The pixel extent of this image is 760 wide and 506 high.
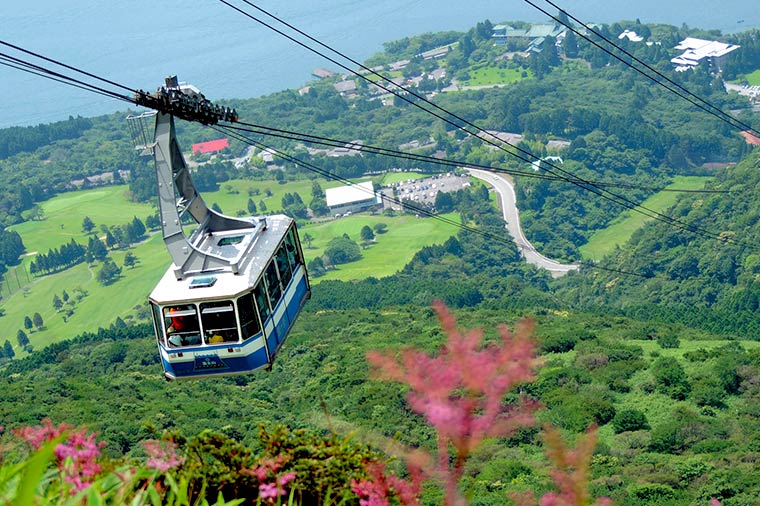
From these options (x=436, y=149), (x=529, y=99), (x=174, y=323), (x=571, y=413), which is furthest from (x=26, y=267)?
(x=174, y=323)

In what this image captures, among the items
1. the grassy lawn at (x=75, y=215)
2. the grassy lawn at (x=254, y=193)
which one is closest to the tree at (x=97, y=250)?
the grassy lawn at (x=75, y=215)

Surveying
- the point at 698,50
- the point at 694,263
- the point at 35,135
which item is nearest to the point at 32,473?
the point at 694,263

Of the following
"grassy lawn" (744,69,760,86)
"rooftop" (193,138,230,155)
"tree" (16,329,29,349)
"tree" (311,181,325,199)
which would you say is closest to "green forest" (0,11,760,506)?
"tree" (16,329,29,349)

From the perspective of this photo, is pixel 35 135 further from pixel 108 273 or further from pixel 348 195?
pixel 108 273

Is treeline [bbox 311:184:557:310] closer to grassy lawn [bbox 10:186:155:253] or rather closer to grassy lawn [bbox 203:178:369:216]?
grassy lawn [bbox 203:178:369:216]

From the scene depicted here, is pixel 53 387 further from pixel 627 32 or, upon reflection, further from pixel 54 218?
pixel 627 32
